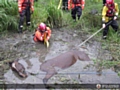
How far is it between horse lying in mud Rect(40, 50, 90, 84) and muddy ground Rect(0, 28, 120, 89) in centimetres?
11

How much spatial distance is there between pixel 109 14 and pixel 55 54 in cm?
214

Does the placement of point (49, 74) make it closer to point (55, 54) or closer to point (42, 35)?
point (55, 54)

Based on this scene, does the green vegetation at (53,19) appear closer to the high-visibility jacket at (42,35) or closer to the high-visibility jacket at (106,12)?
the high-visibility jacket at (106,12)

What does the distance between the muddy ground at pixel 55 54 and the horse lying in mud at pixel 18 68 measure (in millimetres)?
88

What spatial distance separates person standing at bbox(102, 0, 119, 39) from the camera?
28.3ft

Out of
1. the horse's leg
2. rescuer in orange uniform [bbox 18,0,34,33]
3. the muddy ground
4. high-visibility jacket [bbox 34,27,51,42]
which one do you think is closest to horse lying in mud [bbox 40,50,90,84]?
the horse's leg

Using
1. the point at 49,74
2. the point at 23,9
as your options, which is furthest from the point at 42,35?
the point at 49,74

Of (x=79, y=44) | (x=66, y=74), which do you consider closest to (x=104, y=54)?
(x=79, y=44)

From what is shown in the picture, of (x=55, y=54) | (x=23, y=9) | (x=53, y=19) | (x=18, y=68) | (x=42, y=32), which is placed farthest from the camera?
(x=53, y=19)

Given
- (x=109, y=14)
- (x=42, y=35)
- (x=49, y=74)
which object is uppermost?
(x=109, y=14)

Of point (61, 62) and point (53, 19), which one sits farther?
point (53, 19)

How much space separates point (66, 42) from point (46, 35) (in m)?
0.69

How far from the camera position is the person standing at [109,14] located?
8633 millimetres

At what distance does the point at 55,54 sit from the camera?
25.8 ft
